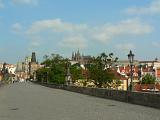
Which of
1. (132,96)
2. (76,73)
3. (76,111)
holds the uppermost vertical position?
(76,73)

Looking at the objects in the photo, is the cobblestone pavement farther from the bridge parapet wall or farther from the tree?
the tree

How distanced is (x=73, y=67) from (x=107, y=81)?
56821mm

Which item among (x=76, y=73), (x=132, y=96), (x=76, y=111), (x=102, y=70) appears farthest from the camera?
(x=76, y=73)

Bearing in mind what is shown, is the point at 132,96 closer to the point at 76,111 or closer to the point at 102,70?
the point at 76,111

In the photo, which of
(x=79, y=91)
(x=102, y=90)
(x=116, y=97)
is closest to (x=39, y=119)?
(x=116, y=97)

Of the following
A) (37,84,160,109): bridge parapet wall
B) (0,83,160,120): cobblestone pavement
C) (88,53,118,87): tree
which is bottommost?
(0,83,160,120): cobblestone pavement

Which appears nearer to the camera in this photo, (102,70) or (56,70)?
(102,70)

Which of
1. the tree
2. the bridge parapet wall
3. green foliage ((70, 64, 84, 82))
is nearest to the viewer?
the bridge parapet wall

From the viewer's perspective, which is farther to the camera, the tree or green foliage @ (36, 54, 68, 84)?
green foliage @ (36, 54, 68, 84)

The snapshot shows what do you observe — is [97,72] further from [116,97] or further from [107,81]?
[116,97]

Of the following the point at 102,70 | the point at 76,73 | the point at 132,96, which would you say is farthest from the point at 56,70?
the point at 132,96

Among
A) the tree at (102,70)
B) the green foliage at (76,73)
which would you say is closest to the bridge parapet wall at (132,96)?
the tree at (102,70)

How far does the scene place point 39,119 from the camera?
19.9 meters

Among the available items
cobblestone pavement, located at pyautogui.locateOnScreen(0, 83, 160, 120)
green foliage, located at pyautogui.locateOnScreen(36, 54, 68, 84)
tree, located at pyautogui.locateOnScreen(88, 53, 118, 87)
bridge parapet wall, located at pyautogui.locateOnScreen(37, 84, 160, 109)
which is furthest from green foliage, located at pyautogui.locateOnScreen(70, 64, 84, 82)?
cobblestone pavement, located at pyautogui.locateOnScreen(0, 83, 160, 120)
